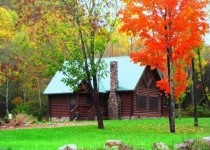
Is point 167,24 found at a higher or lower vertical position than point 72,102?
higher

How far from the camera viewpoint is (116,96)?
4784 centimetres

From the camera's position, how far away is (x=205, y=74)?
57.5 meters

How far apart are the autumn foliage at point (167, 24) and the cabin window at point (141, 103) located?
22.3m

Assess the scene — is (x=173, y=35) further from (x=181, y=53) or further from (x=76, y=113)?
(x=76, y=113)

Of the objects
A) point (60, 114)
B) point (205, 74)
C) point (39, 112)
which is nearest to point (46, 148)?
point (60, 114)

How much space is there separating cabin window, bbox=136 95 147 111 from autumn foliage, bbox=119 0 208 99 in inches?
877

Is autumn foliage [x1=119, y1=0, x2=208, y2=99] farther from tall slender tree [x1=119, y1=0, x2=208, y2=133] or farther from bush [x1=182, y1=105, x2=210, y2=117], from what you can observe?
bush [x1=182, y1=105, x2=210, y2=117]

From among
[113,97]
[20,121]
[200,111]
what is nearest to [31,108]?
[113,97]

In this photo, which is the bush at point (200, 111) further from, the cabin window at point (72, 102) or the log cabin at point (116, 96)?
the cabin window at point (72, 102)

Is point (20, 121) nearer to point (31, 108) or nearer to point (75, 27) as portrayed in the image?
point (75, 27)

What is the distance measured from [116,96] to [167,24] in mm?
22456

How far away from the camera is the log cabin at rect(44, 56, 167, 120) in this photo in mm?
47344

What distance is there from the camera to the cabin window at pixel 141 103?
49250 mm

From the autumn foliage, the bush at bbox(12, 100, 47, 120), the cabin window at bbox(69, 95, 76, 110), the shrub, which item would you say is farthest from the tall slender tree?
the bush at bbox(12, 100, 47, 120)
